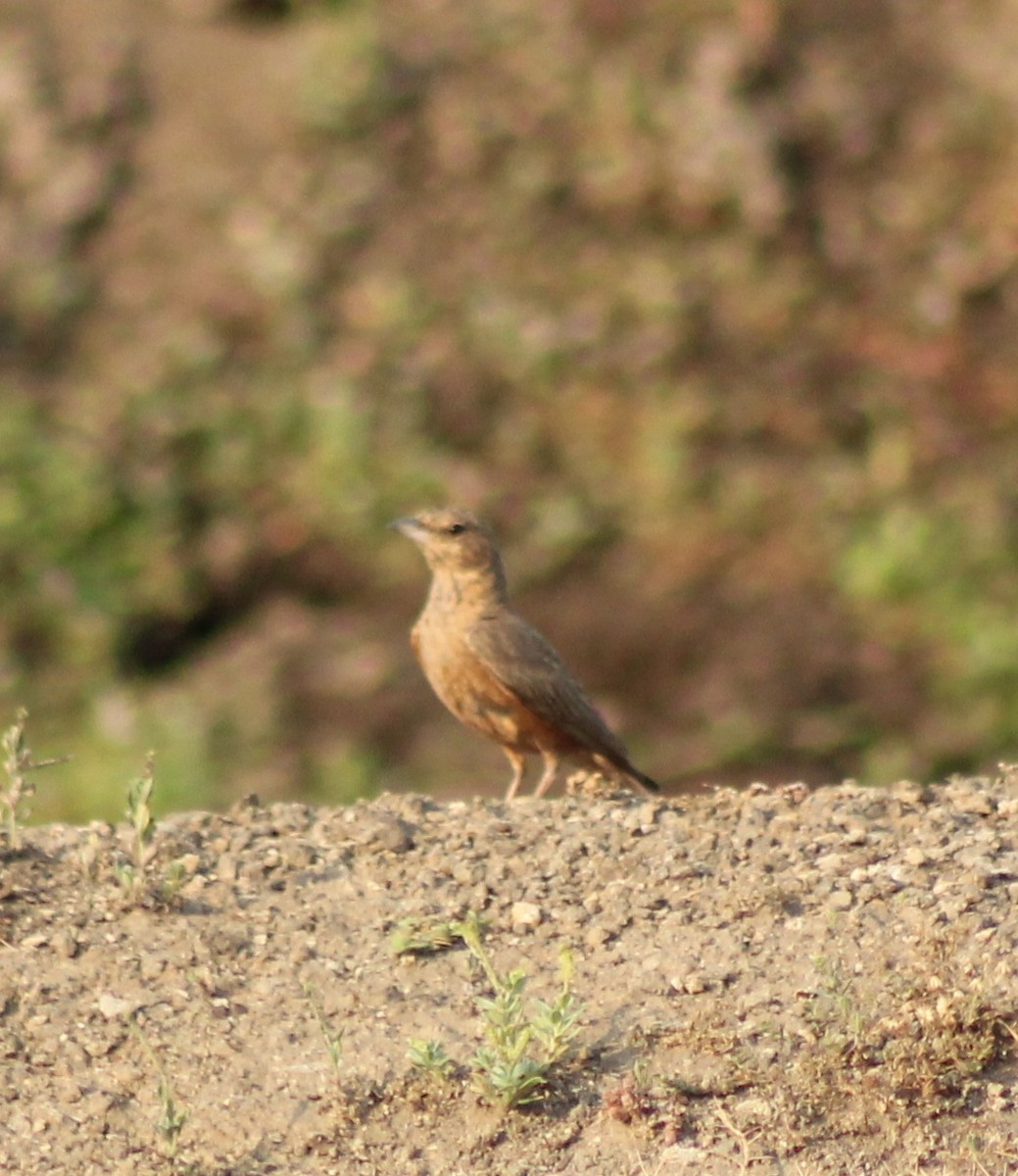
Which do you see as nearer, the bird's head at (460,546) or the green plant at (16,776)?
the green plant at (16,776)

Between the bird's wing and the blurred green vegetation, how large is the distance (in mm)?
2409

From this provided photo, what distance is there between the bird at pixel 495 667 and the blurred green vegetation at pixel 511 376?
88.9 inches

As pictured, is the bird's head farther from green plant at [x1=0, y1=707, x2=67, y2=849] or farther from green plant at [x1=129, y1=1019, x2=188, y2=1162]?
green plant at [x1=129, y1=1019, x2=188, y2=1162]

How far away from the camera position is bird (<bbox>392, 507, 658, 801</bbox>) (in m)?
8.34

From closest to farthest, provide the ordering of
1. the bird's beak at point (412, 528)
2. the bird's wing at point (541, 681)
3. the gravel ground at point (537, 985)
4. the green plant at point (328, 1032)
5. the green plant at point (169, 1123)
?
the green plant at point (169, 1123) < the gravel ground at point (537, 985) < the green plant at point (328, 1032) < the bird's wing at point (541, 681) < the bird's beak at point (412, 528)

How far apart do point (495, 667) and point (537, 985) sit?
278 centimetres

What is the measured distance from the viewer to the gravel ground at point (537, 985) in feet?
16.8

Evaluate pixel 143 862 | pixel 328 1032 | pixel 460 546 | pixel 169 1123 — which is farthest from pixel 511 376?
pixel 169 1123

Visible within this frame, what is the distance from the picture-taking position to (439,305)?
13.7 meters

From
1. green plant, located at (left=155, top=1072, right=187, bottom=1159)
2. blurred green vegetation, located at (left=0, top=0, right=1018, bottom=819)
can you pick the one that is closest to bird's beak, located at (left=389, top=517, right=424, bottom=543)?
blurred green vegetation, located at (left=0, top=0, right=1018, bottom=819)

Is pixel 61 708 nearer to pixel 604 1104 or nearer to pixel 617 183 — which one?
pixel 617 183

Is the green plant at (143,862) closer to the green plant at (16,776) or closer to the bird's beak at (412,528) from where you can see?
the green plant at (16,776)

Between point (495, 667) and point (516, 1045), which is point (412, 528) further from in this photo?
point (516, 1045)

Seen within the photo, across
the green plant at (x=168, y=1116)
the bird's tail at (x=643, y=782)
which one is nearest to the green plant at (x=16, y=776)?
the green plant at (x=168, y=1116)
